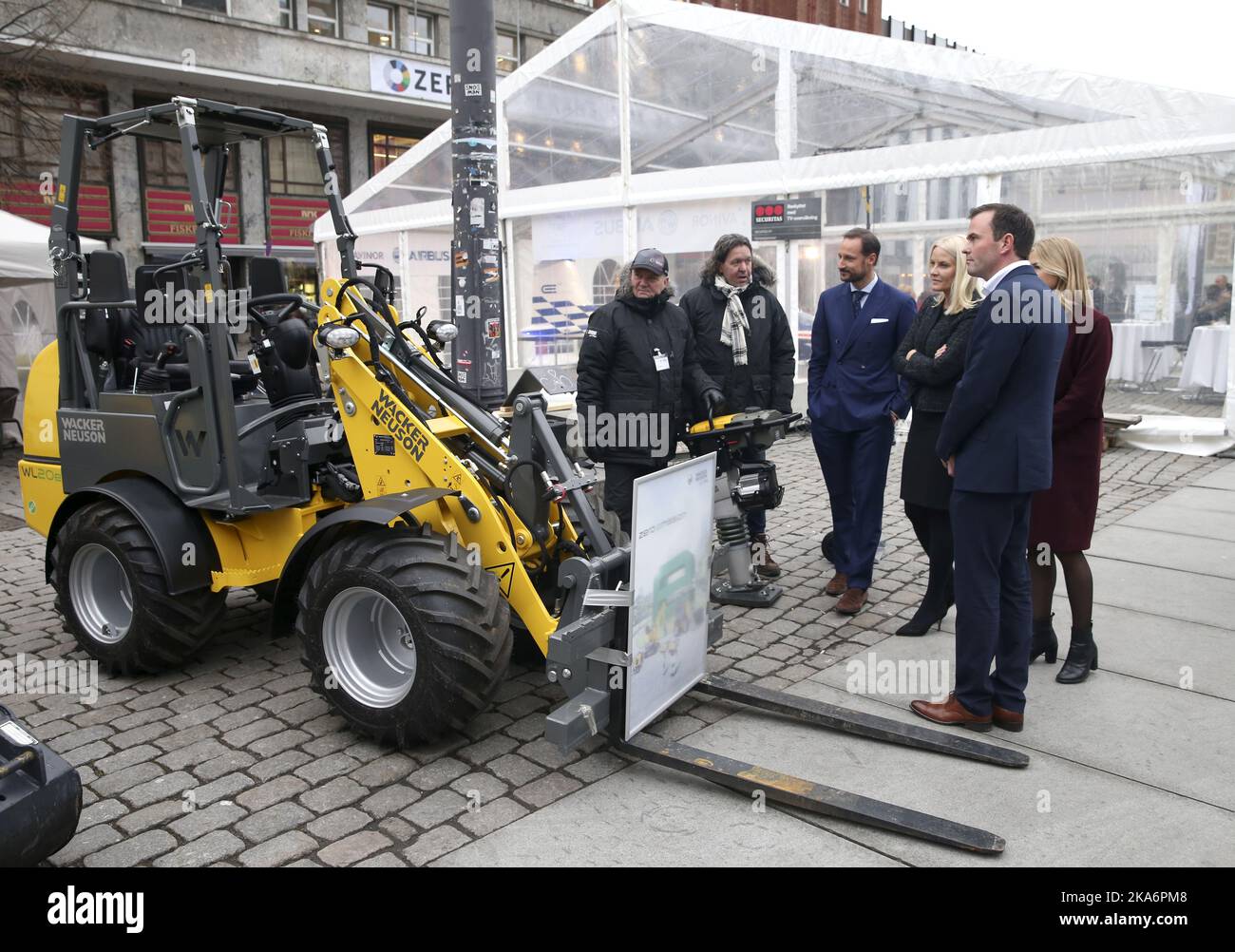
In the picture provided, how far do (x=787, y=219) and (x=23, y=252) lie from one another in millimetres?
8442

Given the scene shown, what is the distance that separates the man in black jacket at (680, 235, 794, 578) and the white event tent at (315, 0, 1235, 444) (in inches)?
210

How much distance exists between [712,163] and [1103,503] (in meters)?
6.01

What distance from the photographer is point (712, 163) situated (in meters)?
11.7

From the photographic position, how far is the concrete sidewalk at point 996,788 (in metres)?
3.20

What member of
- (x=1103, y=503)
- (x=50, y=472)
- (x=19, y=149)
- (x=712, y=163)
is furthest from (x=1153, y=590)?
(x=19, y=149)

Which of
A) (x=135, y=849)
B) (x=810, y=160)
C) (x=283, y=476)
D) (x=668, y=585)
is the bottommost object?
(x=135, y=849)

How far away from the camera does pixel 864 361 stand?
18.6 feet

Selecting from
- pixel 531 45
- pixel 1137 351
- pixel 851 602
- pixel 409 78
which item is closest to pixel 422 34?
pixel 409 78

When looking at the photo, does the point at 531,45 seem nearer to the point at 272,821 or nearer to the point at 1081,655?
the point at 1081,655

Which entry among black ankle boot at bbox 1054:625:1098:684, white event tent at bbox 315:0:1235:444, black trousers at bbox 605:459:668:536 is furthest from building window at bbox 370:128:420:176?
black ankle boot at bbox 1054:625:1098:684

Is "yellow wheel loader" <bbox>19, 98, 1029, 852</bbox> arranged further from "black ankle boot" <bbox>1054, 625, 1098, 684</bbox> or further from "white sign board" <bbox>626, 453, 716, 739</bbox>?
"black ankle boot" <bbox>1054, 625, 1098, 684</bbox>

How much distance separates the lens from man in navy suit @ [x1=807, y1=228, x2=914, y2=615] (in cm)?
560

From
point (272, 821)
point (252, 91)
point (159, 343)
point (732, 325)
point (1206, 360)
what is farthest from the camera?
point (252, 91)

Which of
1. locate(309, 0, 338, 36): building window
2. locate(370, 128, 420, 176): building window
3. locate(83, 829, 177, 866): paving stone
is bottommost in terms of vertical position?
locate(83, 829, 177, 866): paving stone
